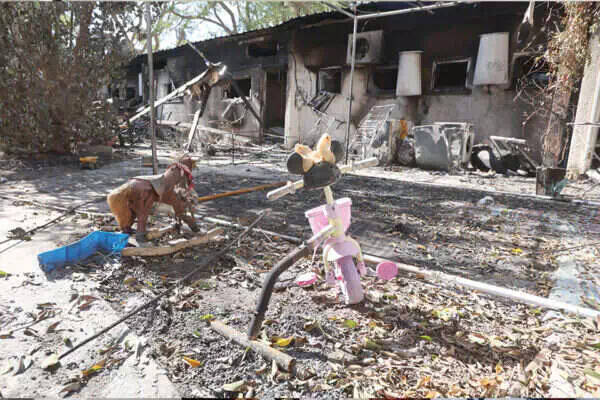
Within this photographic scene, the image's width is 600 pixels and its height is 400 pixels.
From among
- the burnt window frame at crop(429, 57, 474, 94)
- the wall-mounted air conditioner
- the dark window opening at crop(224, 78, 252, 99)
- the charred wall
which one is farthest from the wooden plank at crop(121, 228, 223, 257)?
the dark window opening at crop(224, 78, 252, 99)

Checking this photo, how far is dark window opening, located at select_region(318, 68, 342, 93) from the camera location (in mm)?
12414

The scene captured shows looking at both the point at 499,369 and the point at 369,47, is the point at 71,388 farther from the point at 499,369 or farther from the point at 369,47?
the point at 369,47

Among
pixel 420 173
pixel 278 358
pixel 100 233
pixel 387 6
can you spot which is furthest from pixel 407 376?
pixel 387 6

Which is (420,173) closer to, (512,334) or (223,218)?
(223,218)

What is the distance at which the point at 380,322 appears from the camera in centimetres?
208

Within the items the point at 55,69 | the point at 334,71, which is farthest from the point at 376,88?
the point at 55,69

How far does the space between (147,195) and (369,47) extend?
10137 mm

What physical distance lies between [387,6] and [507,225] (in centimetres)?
934

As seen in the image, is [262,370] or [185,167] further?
[185,167]

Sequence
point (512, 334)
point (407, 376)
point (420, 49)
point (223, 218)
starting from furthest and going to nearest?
1. point (420, 49)
2. point (223, 218)
3. point (512, 334)
4. point (407, 376)

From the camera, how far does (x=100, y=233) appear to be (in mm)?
2873

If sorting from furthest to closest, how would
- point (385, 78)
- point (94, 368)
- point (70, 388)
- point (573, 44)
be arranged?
point (385, 78) → point (573, 44) → point (94, 368) → point (70, 388)

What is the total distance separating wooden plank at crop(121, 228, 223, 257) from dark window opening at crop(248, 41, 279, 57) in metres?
12.4

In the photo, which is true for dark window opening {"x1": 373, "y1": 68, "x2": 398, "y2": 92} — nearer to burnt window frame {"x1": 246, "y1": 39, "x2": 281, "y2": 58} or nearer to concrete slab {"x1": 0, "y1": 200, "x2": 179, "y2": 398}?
burnt window frame {"x1": 246, "y1": 39, "x2": 281, "y2": 58}
